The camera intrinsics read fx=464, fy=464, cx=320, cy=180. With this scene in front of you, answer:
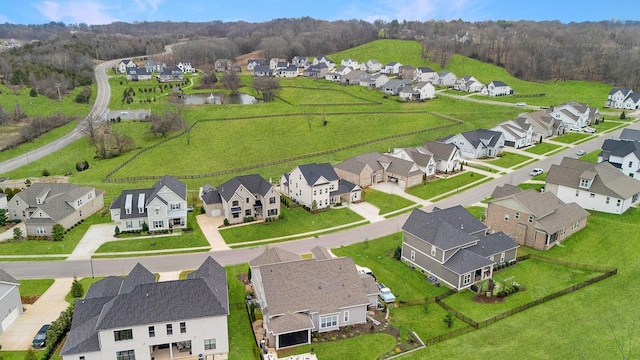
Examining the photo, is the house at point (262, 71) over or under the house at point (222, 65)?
under

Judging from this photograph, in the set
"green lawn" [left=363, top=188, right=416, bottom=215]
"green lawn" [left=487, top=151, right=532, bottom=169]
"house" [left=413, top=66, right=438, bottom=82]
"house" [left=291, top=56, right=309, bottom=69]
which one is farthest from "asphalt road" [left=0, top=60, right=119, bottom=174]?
"house" [left=413, top=66, right=438, bottom=82]

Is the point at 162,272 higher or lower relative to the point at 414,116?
lower

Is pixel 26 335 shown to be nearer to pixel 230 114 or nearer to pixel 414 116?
pixel 230 114

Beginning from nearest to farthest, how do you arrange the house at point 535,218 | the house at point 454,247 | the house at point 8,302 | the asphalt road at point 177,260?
1. the house at point 8,302
2. the house at point 454,247
3. the asphalt road at point 177,260
4. the house at point 535,218

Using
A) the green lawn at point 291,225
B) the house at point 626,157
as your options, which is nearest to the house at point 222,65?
the green lawn at point 291,225

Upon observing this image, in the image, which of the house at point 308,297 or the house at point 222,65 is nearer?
the house at point 308,297

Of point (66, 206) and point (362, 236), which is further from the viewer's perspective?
point (66, 206)

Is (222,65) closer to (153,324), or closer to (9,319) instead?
(9,319)

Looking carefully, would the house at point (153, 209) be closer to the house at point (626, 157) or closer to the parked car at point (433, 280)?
the parked car at point (433, 280)

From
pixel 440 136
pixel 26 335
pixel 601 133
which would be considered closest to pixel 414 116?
pixel 440 136
